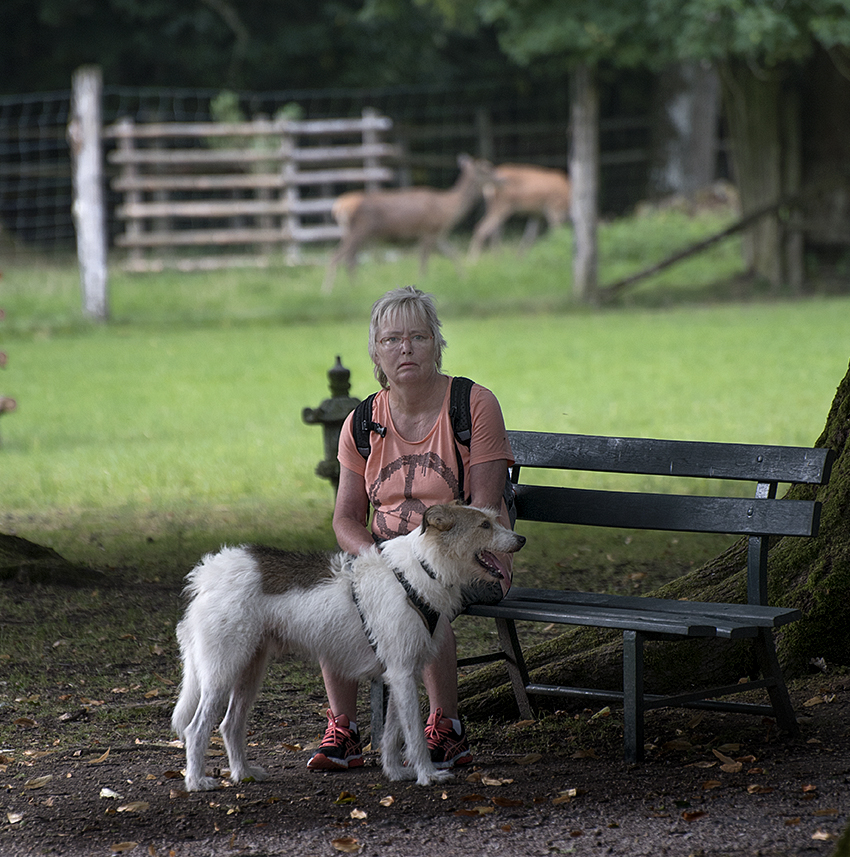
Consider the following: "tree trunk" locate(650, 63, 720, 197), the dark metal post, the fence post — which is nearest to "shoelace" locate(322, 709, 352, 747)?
the dark metal post

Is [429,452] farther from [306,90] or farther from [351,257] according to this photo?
[306,90]

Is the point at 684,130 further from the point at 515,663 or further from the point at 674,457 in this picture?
the point at 515,663

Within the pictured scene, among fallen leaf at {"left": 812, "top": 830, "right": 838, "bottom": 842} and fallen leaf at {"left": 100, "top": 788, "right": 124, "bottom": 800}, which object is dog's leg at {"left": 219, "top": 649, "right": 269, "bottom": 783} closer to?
fallen leaf at {"left": 100, "top": 788, "right": 124, "bottom": 800}

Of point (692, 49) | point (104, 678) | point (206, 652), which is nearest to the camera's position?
point (206, 652)

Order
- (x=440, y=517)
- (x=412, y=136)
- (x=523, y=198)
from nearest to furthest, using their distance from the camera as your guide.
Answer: (x=440, y=517) < (x=523, y=198) < (x=412, y=136)

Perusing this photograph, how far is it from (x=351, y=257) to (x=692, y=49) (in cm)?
649

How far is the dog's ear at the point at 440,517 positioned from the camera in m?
4.12

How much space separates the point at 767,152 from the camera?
2027 centimetres

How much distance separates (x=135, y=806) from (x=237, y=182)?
19.6 meters

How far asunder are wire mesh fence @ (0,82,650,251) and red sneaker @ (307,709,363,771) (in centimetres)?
2167

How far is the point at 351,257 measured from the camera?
2114 centimetres

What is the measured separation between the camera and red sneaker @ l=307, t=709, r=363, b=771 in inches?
174

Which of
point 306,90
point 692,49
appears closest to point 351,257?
point 692,49

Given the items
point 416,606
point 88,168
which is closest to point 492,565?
point 416,606
